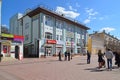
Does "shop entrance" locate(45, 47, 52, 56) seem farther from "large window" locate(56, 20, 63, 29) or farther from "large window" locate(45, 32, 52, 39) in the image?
"large window" locate(56, 20, 63, 29)

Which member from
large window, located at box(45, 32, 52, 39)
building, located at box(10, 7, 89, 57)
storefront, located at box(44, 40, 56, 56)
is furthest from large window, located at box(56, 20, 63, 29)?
storefront, located at box(44, 40, 56, 56)

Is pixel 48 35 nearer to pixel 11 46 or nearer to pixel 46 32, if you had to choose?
pixel 46 32

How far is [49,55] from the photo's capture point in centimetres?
4597

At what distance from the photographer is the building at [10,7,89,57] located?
146 feet

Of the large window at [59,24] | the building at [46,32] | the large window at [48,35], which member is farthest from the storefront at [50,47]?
the large window at [59,24]

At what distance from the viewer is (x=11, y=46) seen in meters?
35.8

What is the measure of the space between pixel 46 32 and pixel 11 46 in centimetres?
1160

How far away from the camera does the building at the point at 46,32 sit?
44531 mm

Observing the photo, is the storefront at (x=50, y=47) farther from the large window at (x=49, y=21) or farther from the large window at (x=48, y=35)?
the large window at (x=49, y=21)

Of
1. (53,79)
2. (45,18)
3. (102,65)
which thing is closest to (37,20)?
(45,18)

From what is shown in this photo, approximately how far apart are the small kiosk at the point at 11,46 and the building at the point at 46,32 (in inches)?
281

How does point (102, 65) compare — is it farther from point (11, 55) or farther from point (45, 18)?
point (45, 18)

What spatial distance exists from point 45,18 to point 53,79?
35169mm

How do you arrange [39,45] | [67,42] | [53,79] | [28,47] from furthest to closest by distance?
1. [67,42]
2. [28,47]
3. [39,45]
4. [53,79]
